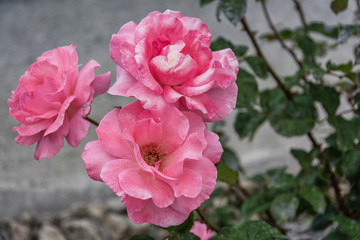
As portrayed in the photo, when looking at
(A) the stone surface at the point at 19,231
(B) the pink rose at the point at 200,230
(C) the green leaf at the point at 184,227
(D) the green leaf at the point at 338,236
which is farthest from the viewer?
(A) the stone surface at the point at 19,231

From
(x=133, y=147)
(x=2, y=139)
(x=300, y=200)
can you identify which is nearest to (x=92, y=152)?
(x=133, y=147)

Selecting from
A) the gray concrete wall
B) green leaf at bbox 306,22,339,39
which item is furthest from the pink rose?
the gray concrete wall

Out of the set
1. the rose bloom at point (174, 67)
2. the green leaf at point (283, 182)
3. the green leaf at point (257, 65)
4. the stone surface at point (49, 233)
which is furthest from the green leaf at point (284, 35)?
the stone surface at point (49, 233)

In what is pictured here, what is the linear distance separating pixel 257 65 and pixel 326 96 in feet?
0.55

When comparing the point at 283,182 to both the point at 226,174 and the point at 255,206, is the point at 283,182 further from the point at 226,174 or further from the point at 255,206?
the point at 226,174

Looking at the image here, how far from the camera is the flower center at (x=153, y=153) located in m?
0.52

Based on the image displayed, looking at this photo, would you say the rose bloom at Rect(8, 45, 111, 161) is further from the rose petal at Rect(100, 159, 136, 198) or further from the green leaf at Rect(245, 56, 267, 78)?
the green leaf at Rect(245, 56, 267, 78)

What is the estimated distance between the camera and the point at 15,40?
8.18ft

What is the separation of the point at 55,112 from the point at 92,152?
0.10m

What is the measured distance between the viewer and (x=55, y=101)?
0.55m

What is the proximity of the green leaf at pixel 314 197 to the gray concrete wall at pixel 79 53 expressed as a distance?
109 centimetres

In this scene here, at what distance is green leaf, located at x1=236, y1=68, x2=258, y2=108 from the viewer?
91cm

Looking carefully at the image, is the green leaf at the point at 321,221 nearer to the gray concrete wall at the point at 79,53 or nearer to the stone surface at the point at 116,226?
the stone surface at the point at 116,226

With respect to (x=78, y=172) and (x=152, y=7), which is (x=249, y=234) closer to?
(x=78, y=172)
